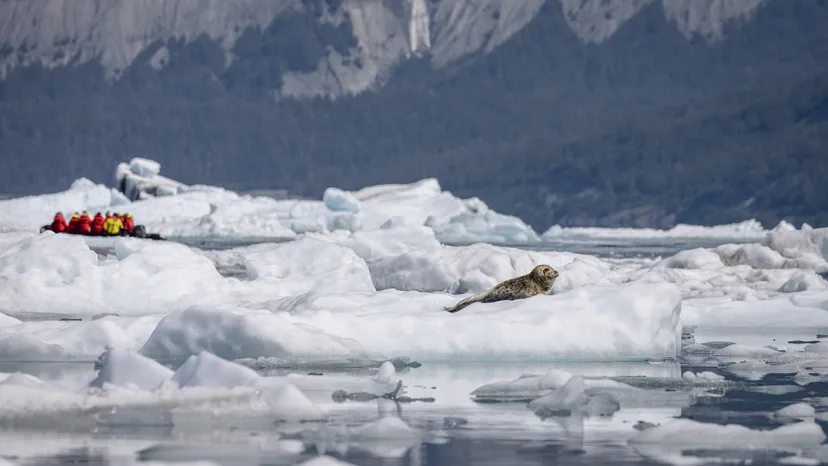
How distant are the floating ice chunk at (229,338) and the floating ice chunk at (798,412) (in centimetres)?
354

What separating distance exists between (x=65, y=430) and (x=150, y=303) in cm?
968

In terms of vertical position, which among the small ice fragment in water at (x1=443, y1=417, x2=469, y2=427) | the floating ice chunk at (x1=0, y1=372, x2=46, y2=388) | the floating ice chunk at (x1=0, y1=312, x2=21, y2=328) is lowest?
the small ice fragment in water at (x1=443, y1=417, x2=469, y2=427)

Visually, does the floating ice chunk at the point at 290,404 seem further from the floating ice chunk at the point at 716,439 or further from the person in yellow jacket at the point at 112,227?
the person in yellow jacket at the point at 112,227

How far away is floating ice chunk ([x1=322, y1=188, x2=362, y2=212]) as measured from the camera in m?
60.8

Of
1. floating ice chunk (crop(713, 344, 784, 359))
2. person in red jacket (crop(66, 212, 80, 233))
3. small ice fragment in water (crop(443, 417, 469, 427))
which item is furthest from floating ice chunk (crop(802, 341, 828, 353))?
person in red jacket (crop(66, 212, 80, 233))

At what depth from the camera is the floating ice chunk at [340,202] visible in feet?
200

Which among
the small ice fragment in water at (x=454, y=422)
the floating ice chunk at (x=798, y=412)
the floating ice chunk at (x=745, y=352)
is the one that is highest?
the floating ice chunk at (x=745, y=352)

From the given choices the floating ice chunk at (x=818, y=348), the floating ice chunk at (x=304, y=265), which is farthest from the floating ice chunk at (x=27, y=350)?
the floating ice chunk at (x=304, y=265)

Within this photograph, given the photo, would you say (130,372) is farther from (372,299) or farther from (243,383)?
(372,299)

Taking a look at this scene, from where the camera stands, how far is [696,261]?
23125 mm

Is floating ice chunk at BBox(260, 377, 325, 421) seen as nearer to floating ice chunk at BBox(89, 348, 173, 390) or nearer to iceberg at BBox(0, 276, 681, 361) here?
floating ice chunk at BBox(89, 348, 173, 390)

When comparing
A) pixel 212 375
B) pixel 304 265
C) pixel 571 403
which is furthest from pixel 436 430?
pixel 304 265

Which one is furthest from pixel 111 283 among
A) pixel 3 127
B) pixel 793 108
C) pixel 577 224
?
pixel 3 127

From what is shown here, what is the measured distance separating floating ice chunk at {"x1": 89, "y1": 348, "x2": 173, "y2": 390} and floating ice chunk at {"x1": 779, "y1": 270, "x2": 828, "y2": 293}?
1181 centimetres
